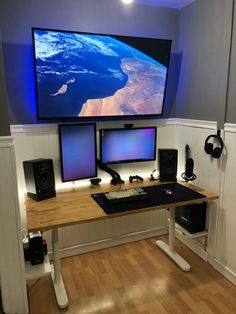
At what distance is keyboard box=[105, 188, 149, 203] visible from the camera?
200 cm

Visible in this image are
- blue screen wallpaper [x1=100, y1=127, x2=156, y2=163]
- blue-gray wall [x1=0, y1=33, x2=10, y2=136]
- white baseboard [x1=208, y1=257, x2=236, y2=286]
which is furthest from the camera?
blue screen wallpaper [x1=100, y1=127, x2=156, y2=163]

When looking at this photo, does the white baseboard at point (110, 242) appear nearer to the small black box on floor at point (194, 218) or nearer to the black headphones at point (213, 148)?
the small black box on floor at point (194, 218)

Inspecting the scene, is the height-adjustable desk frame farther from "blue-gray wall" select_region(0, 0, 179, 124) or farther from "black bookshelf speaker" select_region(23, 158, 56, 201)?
"blue-gray wall" select_region(0, 0, 179, 124)

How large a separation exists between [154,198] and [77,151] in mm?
792

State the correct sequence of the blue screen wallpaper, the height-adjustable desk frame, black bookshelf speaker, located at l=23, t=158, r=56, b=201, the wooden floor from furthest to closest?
the blue screen wallpaper < black bookshelf speaker, located at l=23, t=158, r=56, b=201 < the wooden floor < the height-adjustable desk frame

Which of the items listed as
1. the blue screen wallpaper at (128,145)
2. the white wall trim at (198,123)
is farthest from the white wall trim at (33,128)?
the white wall trim at (198,123)

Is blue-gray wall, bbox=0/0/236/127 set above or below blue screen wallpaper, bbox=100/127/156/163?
above

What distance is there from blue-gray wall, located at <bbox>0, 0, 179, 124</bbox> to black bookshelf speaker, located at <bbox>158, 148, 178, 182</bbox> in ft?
3.79

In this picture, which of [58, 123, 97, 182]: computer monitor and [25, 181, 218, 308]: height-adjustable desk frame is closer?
[25, 181, 218, 308]: height-adjustable desk frame

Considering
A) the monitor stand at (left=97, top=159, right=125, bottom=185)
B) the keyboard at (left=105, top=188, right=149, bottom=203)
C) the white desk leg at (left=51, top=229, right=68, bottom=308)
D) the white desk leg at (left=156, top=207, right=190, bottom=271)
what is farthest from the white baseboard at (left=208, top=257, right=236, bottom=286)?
the white desk leg at (left=51, top=229, right=68, bottom=308)

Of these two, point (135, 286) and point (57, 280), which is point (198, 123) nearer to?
point (135, 286)

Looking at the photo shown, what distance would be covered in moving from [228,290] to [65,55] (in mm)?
2344

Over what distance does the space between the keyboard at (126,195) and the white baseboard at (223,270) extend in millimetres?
941

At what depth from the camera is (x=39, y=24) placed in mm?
2078
